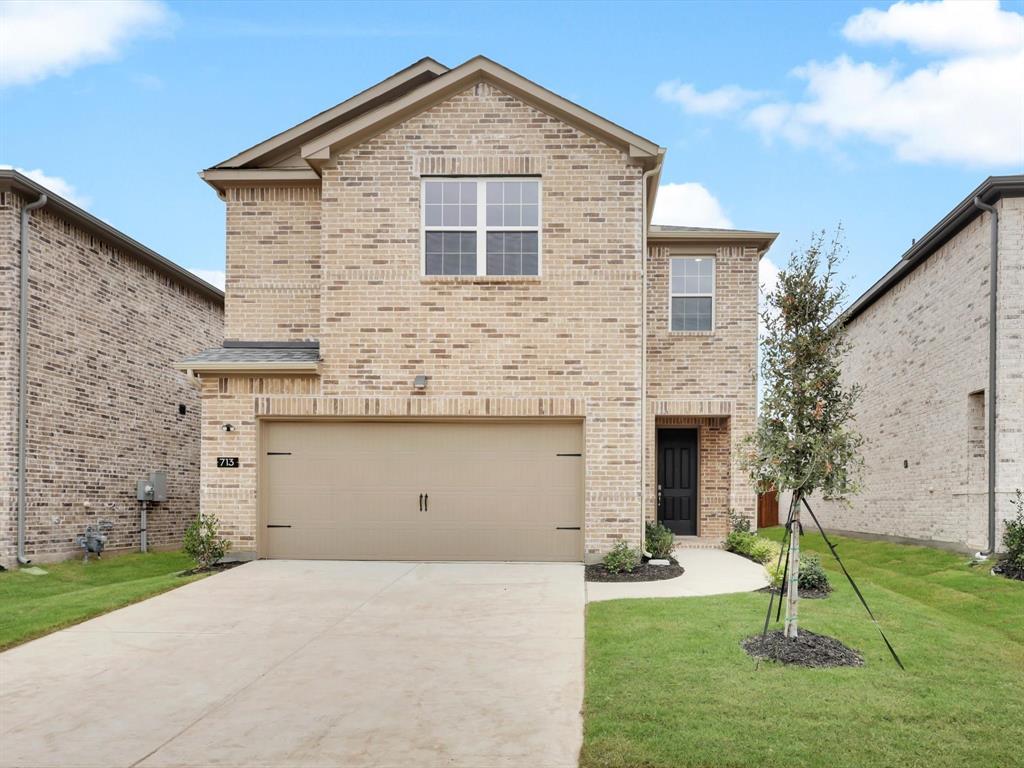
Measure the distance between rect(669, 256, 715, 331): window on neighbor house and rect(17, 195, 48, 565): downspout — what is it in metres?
11.8

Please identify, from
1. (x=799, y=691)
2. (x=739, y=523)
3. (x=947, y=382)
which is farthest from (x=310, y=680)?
(x=947, y=382)

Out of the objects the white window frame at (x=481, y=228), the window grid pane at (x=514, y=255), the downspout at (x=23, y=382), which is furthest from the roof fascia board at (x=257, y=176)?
the window grid pane at (x=514, y=255)

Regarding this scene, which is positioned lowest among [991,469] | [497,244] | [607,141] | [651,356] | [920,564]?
[920,564]

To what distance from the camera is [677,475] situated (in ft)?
62.1

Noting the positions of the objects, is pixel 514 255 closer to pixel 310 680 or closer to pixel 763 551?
pixel 763 551

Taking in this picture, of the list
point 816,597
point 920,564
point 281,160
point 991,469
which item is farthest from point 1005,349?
point 281,160

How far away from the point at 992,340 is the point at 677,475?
6681 mm

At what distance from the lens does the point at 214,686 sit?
7.35 metres

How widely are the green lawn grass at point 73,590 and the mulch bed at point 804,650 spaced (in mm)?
7355

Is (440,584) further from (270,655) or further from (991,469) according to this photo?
(991,469)

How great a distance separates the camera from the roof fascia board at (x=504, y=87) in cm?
1327

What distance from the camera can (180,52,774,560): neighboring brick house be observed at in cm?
1336

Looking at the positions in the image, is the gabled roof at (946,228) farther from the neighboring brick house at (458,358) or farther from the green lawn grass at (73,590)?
the green lawn grass at (73,590)

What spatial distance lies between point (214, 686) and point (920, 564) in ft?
42.8
